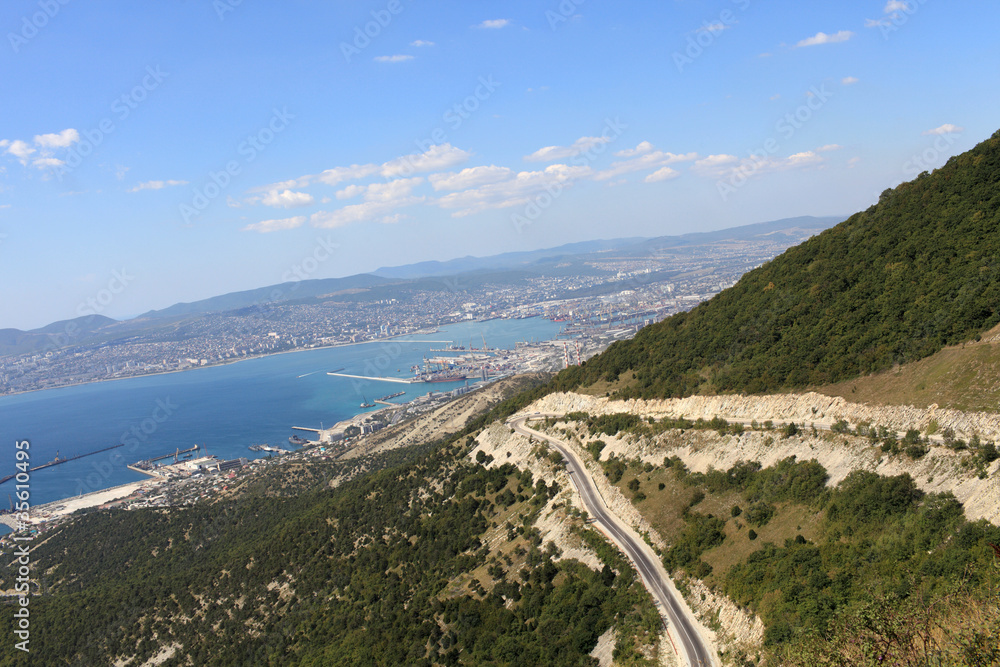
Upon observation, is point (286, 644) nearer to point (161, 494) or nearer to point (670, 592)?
point (670, 592)

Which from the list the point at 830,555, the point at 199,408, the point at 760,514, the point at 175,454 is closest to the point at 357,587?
the point at 760,514

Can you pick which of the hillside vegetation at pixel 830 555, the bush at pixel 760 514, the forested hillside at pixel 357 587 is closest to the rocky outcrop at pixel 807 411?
the hillside vegetation at pixel 830 555

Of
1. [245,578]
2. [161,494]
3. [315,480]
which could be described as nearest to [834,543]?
[245,578]

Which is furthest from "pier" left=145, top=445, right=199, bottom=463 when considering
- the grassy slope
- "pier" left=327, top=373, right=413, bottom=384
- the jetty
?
the grassy slope

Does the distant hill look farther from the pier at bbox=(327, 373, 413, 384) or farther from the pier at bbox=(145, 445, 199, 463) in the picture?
the pier at bbox=(327, 373, 413, 384)

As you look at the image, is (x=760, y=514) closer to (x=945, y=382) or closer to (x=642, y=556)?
(x=642, y=556)

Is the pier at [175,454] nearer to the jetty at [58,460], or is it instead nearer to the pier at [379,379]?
the jetty at [58,460]
